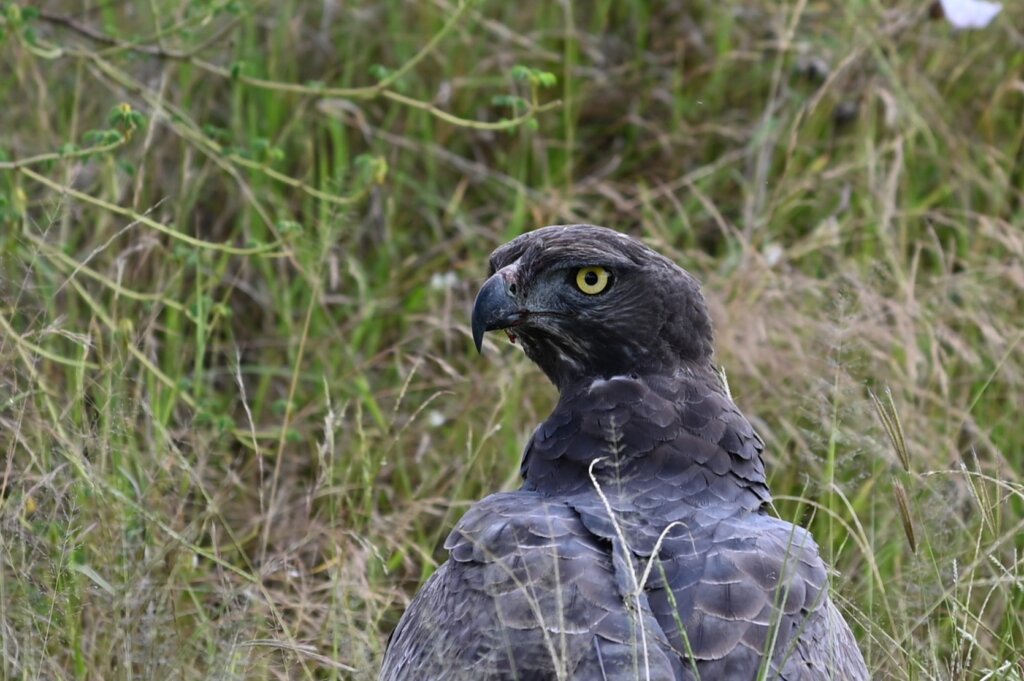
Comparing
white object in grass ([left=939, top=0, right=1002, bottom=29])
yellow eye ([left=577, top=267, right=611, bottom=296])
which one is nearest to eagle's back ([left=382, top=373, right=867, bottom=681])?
yellow eye ([left=577, top=267, right=611, bottom=296])

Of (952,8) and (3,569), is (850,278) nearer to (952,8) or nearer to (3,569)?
(952,8)

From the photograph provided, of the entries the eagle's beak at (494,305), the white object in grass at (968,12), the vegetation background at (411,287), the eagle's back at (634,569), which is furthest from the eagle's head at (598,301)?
the white object in grass at (968,12)

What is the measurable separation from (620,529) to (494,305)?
743 mm

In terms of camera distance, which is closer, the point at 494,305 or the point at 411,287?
the point at 494,305

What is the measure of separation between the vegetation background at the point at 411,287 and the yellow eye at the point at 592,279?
0.60 m

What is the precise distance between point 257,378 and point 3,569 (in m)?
2.49

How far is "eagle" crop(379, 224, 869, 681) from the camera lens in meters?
2.91

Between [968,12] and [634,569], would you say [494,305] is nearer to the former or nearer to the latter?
[634,569]

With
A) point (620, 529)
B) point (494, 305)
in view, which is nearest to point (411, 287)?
point (494, 305)

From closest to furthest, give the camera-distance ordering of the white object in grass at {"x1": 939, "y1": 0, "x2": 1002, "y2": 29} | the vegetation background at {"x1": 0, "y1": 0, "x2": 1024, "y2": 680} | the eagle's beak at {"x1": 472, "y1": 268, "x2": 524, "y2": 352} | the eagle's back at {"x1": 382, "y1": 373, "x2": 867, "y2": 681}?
1. the eagle's back at {"x1": 382, "y1": 373, "x2": 867, "y2": 681}
2. the eagle's beak at {"x1": 472, "y1": 268, "x2": 524, "y2": 352}
3. the vegetation background at {"x1": 0, "y1": 0, "x2": 1024, "y2": 680}
4. the white object in grass at {"x1": 939, "y1": 0, "x2": 1002, "y2": 29}

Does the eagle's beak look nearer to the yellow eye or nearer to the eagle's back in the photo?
the yellow eye

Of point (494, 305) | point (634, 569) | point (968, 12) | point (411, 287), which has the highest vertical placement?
point (968, 12)

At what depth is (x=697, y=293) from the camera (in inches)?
147

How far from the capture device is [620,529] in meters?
3.10
